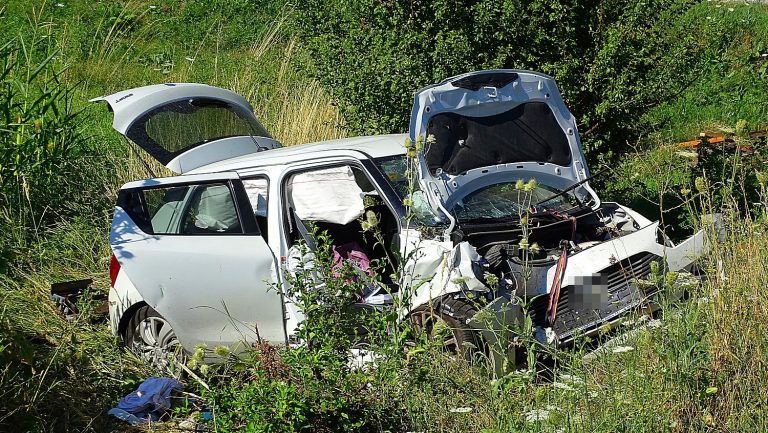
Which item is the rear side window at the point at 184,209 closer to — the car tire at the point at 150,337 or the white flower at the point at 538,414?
the car tire at the point at 150,337

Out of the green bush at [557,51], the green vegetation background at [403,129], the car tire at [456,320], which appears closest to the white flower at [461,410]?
the green vegetation background at [403,129]

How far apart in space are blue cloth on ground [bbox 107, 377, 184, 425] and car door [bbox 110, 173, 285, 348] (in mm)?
625

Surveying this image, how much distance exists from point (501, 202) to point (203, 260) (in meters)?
2.19

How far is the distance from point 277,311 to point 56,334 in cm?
217

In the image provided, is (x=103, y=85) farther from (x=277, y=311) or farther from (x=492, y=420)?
(x=492, y=420)

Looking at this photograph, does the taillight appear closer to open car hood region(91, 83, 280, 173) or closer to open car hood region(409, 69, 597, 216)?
open car hood region(91, 83, 280, 173)

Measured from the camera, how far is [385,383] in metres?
5.03

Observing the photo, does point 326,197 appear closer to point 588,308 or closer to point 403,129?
point 588,308

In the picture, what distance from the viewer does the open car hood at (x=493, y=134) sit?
6.54 m

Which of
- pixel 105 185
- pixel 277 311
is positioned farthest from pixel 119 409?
pixel 105 185

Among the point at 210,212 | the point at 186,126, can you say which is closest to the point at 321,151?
the point at 210,212

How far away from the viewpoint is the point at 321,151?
6.71 m

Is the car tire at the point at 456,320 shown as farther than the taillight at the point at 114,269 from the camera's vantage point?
No

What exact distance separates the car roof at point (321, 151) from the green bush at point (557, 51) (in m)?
1.40
